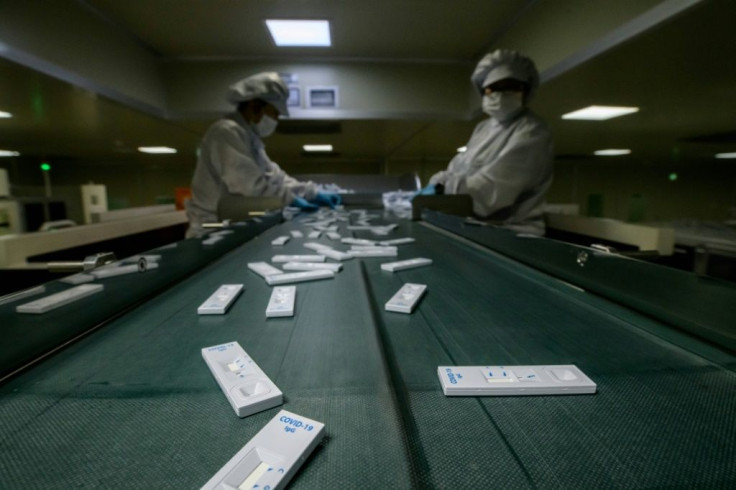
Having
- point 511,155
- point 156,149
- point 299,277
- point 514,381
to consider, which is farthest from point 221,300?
point 156,149

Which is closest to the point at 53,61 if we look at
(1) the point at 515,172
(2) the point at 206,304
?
(2) the point at 206,304

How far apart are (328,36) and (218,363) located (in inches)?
147

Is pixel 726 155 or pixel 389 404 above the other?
pixel 726 155

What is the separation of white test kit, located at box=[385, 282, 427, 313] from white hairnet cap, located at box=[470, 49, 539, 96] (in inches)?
86.8

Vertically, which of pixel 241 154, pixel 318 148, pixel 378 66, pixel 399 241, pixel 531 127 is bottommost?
pixel 399 241

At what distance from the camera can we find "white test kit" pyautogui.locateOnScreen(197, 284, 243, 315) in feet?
2.58

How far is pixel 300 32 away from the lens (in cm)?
348

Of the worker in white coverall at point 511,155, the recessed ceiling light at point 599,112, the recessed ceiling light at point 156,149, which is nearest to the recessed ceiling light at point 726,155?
the recessed ceiling light at point 599,112

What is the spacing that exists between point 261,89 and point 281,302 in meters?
2.66

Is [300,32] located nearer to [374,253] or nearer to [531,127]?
[531,127]

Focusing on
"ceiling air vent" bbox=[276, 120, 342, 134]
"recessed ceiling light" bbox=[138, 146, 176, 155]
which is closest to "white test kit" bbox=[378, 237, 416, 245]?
"ceiling air vent" bbox=[276, 120, 342, 134]

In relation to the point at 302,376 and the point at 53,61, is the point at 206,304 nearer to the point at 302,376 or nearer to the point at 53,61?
the point at 302,376

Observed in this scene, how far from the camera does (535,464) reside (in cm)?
37

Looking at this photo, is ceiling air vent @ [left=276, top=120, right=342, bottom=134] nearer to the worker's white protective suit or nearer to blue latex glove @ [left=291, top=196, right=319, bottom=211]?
the worker's white protective suit
